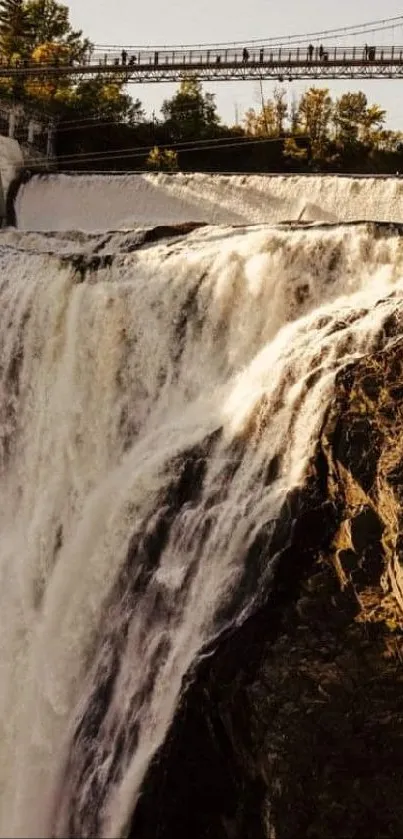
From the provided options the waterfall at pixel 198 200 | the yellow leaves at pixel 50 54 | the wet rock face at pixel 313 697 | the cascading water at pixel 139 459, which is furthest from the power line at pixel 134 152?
the wet rock face at pixel 313 697

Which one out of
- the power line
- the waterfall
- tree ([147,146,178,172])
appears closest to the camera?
the waterfall

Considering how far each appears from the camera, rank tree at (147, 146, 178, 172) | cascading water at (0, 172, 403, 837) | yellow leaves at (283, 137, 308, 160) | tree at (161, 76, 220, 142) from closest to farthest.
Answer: cascading water at (0, 172, 403, 837) < yellow leaves at (283, 137, 308, 160) < tree at (147, 146, 178, 172) < tree at (161, 76, 220, 142)

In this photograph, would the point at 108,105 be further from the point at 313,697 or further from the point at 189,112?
the point at 313,697

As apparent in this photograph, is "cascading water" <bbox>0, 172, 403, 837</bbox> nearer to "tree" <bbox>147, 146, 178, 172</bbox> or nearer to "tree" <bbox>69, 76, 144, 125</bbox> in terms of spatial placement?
"tree" <bbox>147, 146, 178, 172</bbox>

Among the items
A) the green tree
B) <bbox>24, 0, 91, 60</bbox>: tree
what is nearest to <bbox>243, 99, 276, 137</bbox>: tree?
the green tree

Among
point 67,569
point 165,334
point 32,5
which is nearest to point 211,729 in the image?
point 67,569

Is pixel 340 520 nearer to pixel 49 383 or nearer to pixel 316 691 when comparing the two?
pixel 316 691

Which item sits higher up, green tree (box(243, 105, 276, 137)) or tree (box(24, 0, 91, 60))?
tree (box(24, 0, 91, 60))

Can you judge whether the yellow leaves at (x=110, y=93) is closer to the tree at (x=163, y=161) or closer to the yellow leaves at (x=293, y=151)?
the tree at (x=163, y=161)
